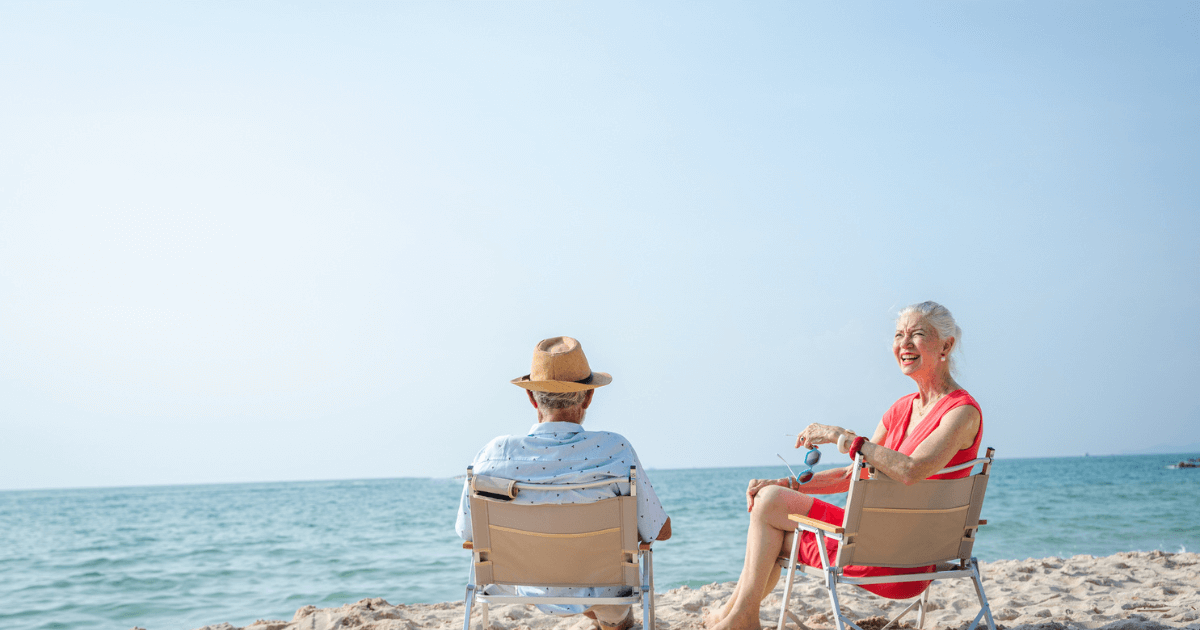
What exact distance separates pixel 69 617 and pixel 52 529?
17.0 metres

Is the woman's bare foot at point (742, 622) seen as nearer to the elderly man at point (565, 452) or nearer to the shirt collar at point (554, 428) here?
the elderly man at point (565, 452)

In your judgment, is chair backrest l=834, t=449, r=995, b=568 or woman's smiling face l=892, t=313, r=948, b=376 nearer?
chair backrest l=834, t=449, r=995, b=568

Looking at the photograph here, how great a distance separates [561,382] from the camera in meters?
3.00

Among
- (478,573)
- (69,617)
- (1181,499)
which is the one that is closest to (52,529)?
(69,617)

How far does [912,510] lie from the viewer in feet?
9.64

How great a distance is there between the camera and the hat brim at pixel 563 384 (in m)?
2.98

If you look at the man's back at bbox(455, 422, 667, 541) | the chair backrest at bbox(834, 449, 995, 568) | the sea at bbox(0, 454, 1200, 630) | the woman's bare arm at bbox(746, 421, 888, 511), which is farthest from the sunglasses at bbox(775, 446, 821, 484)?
the sea at bbox(0, 454, 1200, 630)

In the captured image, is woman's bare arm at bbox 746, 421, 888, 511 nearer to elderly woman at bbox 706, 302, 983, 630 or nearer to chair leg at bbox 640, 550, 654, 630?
elderly woman at bbox 706, 302, 983, 630

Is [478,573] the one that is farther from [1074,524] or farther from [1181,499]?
[1181,499]

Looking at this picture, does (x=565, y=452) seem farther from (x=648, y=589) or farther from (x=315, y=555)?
(x=315, y=555)

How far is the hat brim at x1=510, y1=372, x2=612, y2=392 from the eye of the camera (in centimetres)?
298

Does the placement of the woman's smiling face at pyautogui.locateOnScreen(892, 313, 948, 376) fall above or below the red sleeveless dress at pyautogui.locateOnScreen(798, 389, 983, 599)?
above

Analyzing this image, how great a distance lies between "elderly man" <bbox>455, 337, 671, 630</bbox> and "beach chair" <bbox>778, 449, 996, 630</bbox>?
2.10ft

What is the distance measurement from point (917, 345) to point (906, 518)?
2.50ft
